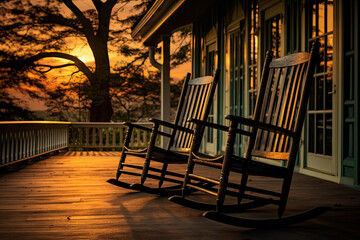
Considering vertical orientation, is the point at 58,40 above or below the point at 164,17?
above

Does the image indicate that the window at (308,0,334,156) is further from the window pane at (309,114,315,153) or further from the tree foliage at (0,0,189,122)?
the tree foliage at (0,0,189,122)

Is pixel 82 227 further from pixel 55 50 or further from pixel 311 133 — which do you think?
pixel 55 50

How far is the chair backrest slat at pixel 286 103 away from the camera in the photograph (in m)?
2.55

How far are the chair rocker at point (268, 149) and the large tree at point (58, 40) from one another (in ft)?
35.9

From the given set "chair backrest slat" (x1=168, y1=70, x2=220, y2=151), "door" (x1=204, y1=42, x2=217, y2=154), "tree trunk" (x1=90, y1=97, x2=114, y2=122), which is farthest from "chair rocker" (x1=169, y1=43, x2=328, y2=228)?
"tree trunk" (x1=90, y1=97, x2=114, y2=122)

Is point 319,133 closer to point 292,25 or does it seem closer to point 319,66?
point 319,66

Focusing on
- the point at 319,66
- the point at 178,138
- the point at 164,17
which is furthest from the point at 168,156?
the point at 164,17

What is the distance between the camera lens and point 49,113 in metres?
14.0

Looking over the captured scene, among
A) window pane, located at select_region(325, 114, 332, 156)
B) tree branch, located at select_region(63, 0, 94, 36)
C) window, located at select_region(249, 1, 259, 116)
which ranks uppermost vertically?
tree branch, located at select_region(63, 0, 94, 36)

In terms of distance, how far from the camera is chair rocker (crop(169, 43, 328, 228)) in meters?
2.31

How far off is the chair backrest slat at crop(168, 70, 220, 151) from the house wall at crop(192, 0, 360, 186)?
46.5 inches

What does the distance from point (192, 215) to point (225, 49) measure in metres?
4.90

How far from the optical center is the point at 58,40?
13.5 meters

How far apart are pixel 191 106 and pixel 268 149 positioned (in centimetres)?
113
